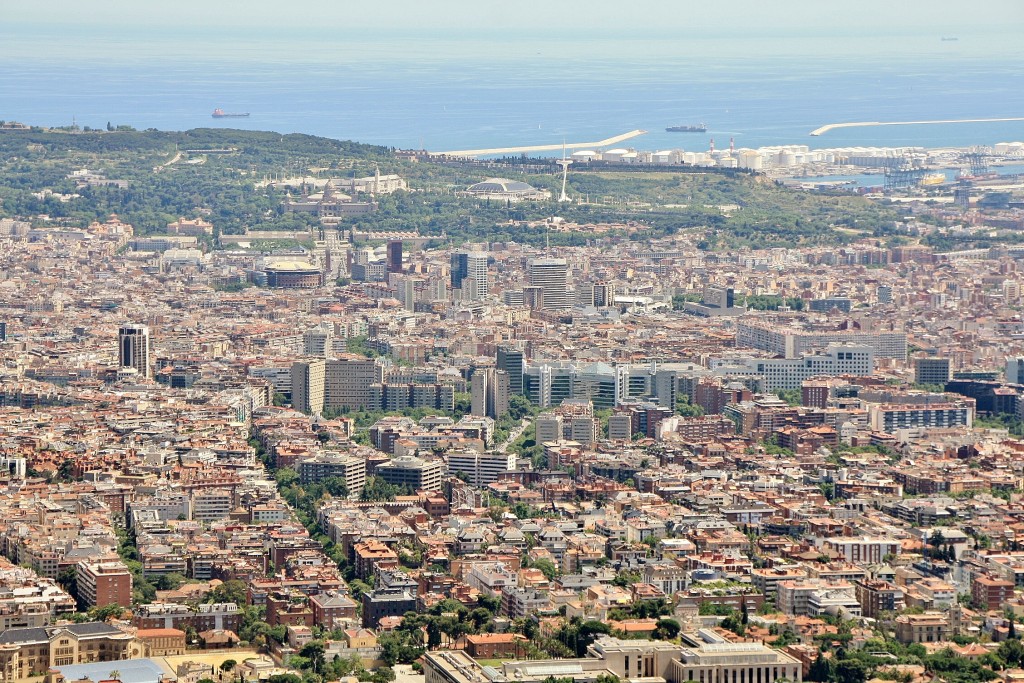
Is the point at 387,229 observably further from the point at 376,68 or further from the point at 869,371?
the point at 376,68

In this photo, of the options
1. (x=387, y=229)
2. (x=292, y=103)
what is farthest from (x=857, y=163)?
(x=292, y=103)

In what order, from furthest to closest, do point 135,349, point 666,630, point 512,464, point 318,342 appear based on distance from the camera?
point 318,342 < point 135,349 < point 512,464 < point 666,630

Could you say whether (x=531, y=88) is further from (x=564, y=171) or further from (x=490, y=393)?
(x=490, y=393)

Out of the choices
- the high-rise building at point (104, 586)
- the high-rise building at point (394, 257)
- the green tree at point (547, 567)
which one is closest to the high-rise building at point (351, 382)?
the green tree at point (547, 567)

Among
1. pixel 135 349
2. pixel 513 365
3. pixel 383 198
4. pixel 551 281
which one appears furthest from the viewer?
pixel 383 198

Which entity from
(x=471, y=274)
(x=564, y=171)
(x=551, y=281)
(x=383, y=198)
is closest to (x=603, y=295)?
(x=551, y=281)

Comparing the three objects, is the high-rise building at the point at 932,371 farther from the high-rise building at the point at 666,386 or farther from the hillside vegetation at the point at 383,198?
the hillside vegetation at the point at 383,198

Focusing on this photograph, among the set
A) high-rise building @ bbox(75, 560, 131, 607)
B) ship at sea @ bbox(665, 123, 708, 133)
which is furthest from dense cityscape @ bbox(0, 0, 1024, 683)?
ship at sea @ bbox(665, 123, 708, 133)
